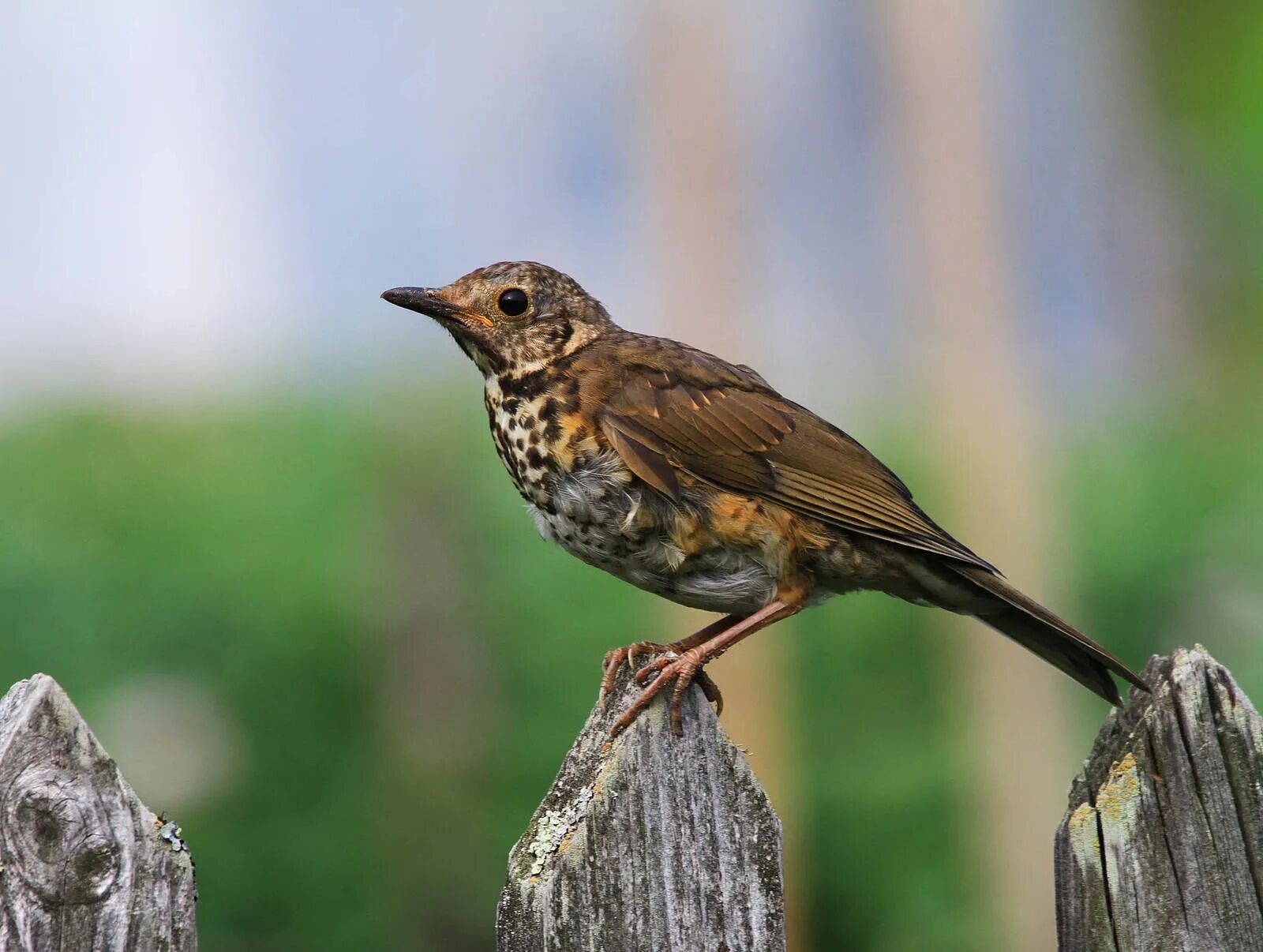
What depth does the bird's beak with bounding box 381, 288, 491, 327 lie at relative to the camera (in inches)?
130

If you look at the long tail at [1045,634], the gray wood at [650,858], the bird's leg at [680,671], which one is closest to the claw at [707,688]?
the bird's leg at [680,671]

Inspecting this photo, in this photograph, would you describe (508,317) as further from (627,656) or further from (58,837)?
(58,837)

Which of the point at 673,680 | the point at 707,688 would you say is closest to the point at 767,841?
the point at 673,680

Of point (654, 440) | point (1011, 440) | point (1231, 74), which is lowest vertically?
point (654, 440)

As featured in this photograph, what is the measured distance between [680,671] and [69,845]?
0.90 metres

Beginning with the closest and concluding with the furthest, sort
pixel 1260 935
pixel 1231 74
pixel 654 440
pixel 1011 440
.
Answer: pixel 1260 935 → pixel 654 440 → pixel 1011 440 → pixel 1231 74

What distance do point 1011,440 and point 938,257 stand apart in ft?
2.62

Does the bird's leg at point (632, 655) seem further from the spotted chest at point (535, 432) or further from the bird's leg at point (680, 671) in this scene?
the spotted chest at point (535, 432)

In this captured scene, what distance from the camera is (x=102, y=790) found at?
183 centimetres

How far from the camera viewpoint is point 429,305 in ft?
11.1

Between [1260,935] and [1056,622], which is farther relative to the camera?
[1056,622]

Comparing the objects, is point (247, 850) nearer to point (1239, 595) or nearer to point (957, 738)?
point (957, 738)

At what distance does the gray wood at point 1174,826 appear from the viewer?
80.7 inches

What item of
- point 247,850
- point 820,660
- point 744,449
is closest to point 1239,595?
point 820,660
